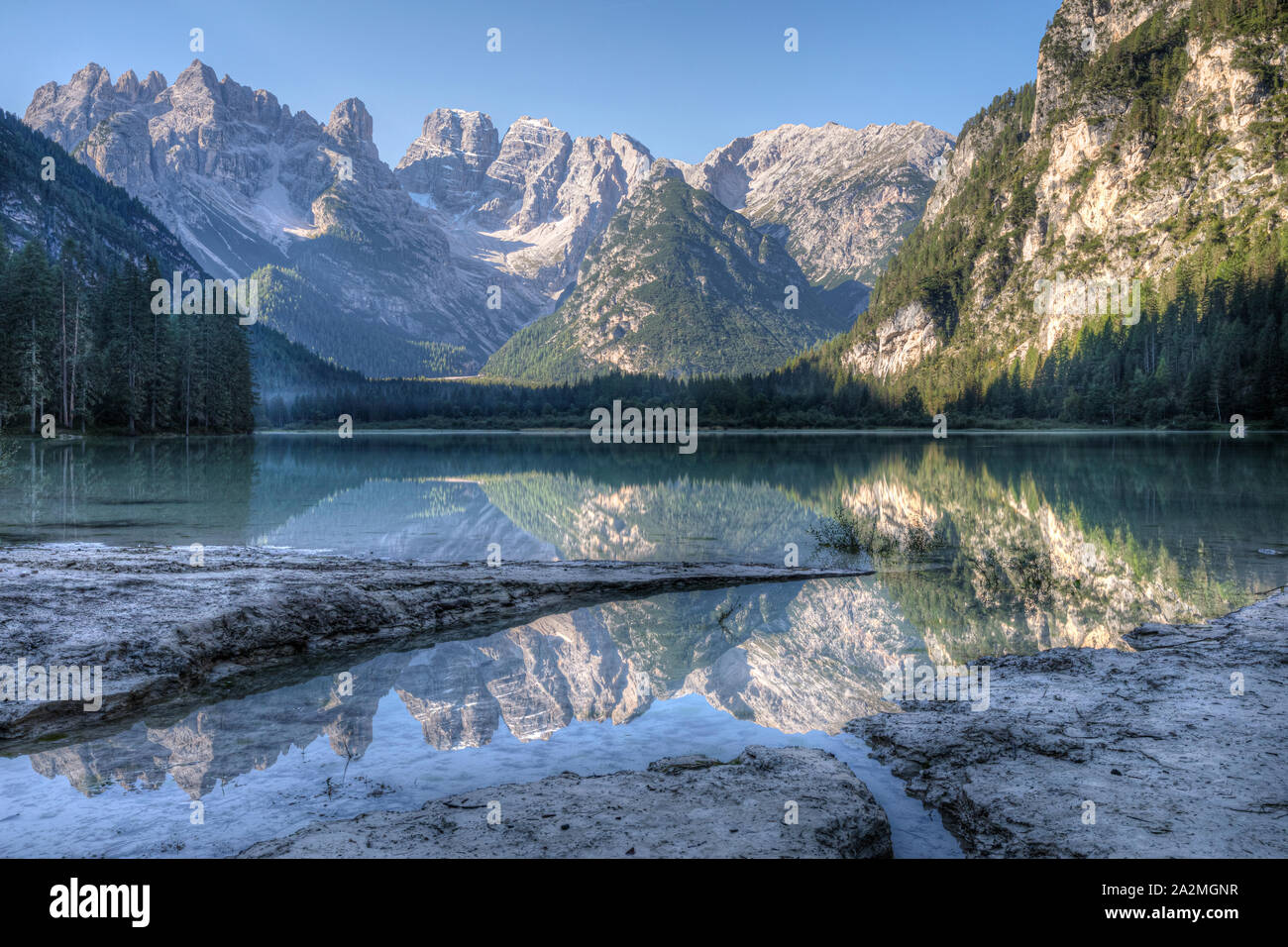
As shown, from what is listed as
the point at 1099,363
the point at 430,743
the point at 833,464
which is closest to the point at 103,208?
the point at 833,464

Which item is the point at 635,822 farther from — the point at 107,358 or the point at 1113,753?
the point at 107,358

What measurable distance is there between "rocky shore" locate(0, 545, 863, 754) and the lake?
502 millimetres

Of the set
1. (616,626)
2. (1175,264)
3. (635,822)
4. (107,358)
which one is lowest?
(616,626)

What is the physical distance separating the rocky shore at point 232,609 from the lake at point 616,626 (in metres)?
0.50

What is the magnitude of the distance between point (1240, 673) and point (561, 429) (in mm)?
152752

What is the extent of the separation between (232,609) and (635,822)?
27.1 ft

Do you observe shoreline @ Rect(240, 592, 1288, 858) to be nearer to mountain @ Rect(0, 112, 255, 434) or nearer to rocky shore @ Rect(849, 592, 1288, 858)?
rocky shore @ Rect(849, 592, 1288, 858)

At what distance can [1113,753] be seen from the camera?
7086mm

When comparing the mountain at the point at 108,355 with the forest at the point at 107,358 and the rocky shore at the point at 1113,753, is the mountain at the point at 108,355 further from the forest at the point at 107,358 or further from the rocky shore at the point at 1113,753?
the rocky shore at the point at 1113,753

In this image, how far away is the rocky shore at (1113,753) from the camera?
5547 mm

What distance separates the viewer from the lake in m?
6.88

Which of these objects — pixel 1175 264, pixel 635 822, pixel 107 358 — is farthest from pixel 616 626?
pixel 1175 264
